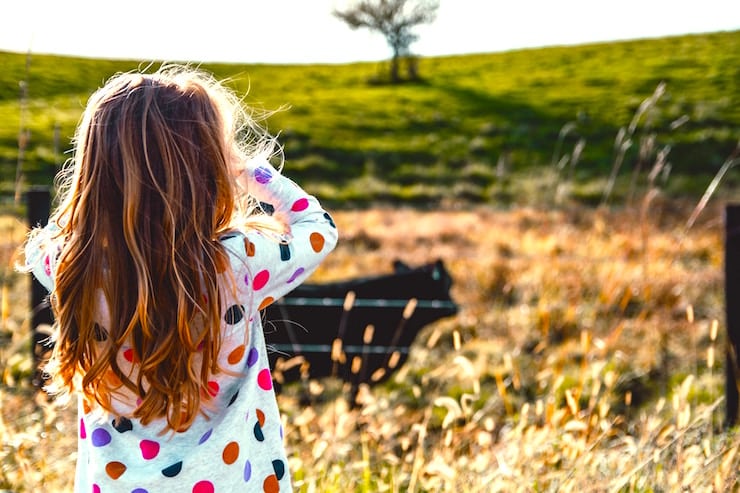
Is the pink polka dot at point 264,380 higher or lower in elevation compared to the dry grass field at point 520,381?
higher

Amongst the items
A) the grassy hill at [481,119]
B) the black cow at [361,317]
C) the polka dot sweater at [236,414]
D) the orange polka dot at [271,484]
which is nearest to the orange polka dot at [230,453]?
the polka dot sweater at [236,414]

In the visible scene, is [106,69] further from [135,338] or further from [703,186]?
[135,338]

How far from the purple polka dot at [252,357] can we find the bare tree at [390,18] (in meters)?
37.4

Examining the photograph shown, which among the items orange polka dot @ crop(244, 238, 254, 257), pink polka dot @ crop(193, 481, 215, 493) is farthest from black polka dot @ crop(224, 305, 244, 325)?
pink polka dot @ crop(193, 481, 215, 493)

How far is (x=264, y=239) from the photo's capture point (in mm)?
1795

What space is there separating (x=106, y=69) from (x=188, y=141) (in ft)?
60.0

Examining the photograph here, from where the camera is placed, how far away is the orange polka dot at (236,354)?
1770 millimetres

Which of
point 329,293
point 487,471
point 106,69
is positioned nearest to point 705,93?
point 106,69

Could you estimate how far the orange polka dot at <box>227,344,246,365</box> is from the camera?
177 cm

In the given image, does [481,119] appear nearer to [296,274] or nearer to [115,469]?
[296,274]

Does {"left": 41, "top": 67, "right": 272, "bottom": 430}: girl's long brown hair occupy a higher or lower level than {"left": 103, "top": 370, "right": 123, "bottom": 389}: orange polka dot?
higher

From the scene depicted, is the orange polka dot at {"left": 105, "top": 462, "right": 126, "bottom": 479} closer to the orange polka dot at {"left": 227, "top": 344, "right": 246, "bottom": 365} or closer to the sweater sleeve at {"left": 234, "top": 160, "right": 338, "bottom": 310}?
the orange polka dot at {"left": 227, "top": 344, "right": 246, "bottom": 365}

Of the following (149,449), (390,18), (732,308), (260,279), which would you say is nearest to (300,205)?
(260,279)

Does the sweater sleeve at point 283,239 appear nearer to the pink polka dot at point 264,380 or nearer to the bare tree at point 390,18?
the pink polka dot at point 264,380
